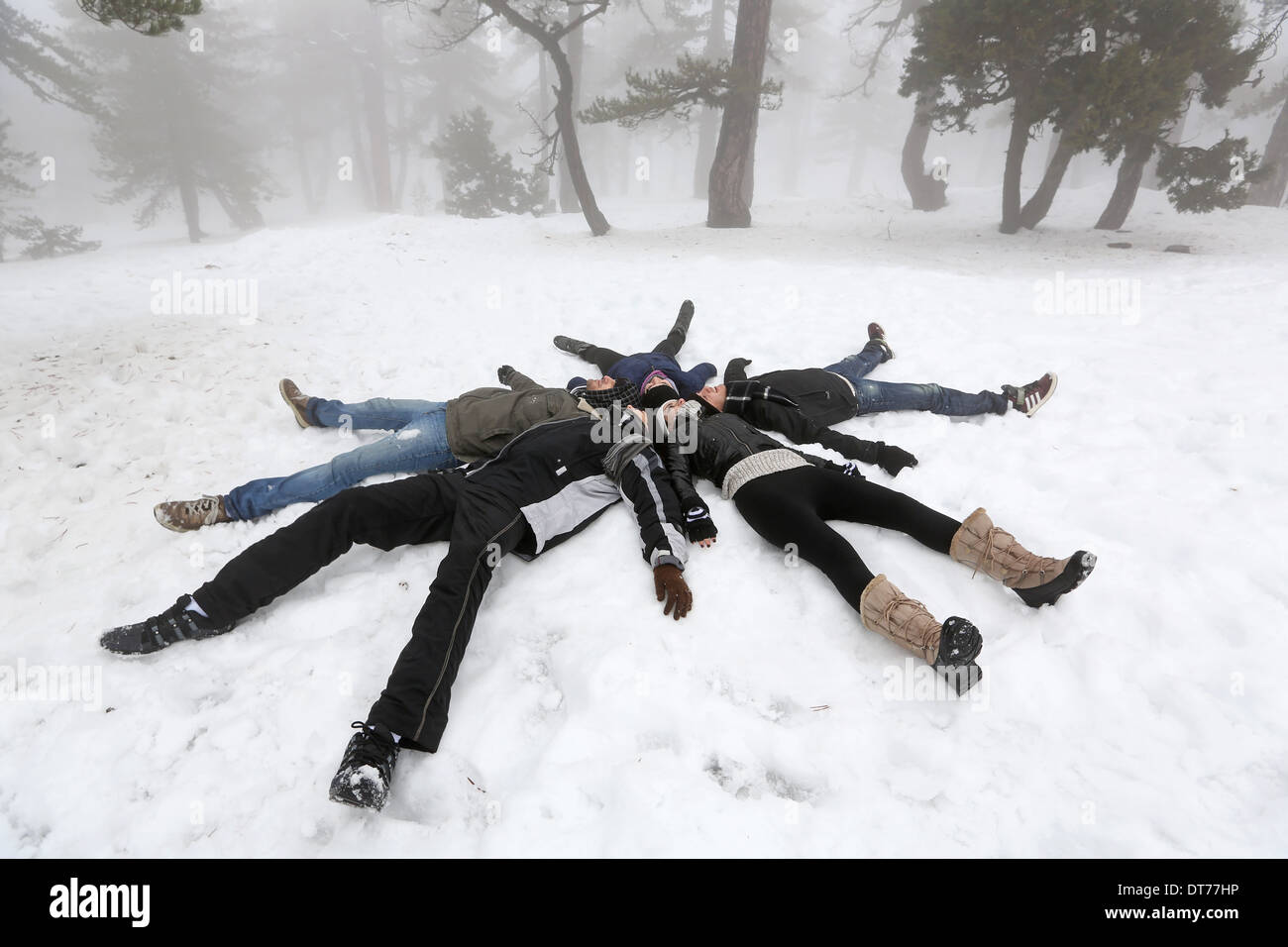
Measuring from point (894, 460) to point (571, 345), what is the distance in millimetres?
3523

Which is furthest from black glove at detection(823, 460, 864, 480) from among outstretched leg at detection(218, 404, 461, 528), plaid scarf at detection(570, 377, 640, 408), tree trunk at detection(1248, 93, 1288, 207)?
tree trunk at detection(1248, 93, 1288, 207)

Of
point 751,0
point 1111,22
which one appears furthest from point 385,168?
point 1111,22

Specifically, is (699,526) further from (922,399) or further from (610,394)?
(922,399)

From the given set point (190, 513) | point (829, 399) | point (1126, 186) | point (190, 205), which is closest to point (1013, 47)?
point (1126, 186)

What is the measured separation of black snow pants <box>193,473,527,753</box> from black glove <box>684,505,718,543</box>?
36.6 inches

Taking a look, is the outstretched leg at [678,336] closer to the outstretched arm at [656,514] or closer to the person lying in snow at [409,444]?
the person lying in snow at [409,444]

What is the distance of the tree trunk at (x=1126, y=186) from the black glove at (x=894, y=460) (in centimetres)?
1019

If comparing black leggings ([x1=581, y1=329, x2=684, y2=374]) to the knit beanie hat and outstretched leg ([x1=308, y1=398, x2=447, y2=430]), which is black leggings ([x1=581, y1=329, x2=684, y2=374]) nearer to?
the knit beanie hat

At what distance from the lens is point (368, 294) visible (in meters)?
7.86

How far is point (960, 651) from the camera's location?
221 cm

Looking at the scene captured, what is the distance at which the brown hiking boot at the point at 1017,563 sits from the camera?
2469 mm

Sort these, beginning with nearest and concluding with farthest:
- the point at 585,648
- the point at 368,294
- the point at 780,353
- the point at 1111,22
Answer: the point at 585,648, the point at 780,353, the point at 368,294, the point at 1111,22
